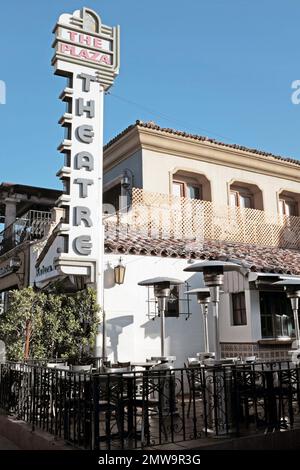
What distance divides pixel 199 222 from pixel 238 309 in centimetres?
467

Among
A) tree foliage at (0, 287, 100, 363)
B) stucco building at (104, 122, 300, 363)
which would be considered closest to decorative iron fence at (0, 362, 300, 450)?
tree foliage at (0, 287, 100, 363)

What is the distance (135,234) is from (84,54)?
5627 millimetres

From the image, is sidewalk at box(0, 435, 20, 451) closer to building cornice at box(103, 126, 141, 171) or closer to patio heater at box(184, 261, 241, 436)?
patio heater at box(184, 261, 241, 436)

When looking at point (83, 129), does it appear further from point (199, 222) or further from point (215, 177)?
point (215, 177)

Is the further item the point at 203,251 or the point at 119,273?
the point at 203,251

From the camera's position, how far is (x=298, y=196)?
22750 mm

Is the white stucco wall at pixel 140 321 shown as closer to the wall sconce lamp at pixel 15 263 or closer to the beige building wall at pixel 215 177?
the wall sconce lamp at pixel 15 263

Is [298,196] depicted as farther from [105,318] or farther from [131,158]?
[105,318]

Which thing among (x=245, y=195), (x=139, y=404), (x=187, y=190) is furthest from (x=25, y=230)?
(x=139, y=404)

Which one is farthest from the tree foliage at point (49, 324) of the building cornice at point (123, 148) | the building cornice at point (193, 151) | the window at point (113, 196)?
the building cornice at point (193, 151)

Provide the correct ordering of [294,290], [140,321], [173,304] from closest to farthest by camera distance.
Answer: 1. [294,290]
2. [140,321]
3. [173,304]

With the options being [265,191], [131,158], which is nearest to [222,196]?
[265,191]

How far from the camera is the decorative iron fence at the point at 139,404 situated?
6.15m

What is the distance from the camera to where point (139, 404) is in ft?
22.1
